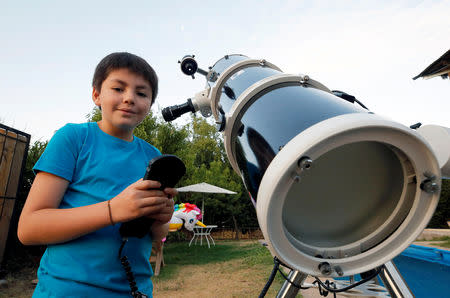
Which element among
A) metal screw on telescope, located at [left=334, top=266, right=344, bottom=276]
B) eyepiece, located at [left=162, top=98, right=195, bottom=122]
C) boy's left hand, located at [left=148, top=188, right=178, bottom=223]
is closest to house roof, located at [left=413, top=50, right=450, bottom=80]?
eyepiece, located at [left=162, top=98, right=195, bottom=122]

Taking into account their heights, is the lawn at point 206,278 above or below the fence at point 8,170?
below

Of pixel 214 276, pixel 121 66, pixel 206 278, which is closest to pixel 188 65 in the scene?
pixel 121 66

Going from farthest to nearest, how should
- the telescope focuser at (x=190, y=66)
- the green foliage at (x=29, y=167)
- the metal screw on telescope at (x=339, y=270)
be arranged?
the green foliage at (x=29, y=167) → the telescope focuser at (x=190, y=66) → the metal screw on telescope at (x=339, y=270)

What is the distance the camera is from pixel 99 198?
79cm

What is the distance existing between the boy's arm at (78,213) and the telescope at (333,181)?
0.82 ft

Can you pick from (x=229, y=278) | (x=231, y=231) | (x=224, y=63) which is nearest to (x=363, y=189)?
(x=224, y=63)

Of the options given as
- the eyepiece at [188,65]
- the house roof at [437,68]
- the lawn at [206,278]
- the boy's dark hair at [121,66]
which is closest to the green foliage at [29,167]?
the lawn at [206,278]

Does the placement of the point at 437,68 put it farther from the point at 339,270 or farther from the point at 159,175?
the point at 159,175

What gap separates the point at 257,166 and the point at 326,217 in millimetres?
230

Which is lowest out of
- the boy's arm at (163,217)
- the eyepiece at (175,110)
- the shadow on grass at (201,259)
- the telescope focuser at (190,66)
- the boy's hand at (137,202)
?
the shadow on grass at (201,259)

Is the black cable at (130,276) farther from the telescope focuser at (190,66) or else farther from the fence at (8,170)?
the fence at (8,170)

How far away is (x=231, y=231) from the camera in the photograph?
13.2m

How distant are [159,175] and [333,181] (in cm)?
42

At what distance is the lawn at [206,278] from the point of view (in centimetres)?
371
